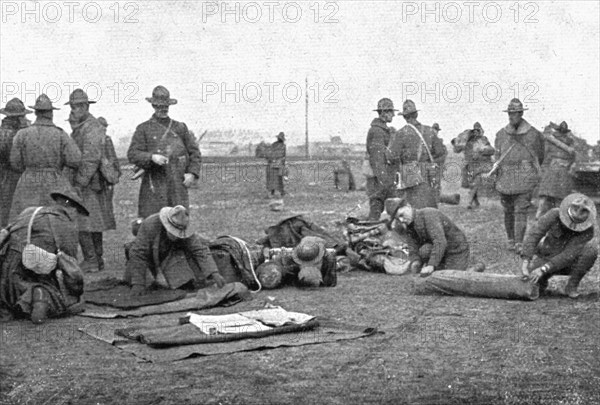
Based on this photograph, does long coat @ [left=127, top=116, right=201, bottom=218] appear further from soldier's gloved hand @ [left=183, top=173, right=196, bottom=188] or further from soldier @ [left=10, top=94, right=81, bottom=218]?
soldier @ [left=10, top=94, right=81, bottom=218]

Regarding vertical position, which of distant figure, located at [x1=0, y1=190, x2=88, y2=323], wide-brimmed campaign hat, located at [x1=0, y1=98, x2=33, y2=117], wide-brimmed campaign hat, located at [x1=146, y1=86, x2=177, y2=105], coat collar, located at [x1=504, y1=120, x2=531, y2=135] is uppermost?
wide-brimmed campaign hat, located at [x1=146, y1=86, x2=177, y2=105]

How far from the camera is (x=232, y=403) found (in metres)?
5.09

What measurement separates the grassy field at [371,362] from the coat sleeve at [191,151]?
2.14 m

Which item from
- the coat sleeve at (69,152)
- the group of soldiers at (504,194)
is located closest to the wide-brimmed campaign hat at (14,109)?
the coat sleeve at (69,152)

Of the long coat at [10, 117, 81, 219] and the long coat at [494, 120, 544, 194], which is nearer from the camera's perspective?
the long coat at [10, 117, 81, 219]

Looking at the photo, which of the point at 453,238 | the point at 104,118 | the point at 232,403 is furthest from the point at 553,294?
the point at 104,118

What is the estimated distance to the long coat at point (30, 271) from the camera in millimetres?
7426

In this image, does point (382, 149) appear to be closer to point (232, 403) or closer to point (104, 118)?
point (104, 118)

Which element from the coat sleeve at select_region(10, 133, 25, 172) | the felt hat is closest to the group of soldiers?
the felt hat

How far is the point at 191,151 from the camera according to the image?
10.5 metres

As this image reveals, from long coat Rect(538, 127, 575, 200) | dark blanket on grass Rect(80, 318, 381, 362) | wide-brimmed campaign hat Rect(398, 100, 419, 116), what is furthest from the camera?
long coat Rect(538, 127, 575, 200)

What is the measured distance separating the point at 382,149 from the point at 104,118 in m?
5.44

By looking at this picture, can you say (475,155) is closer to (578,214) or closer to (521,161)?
(521,161)

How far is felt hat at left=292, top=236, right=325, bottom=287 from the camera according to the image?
9094 millimetres
